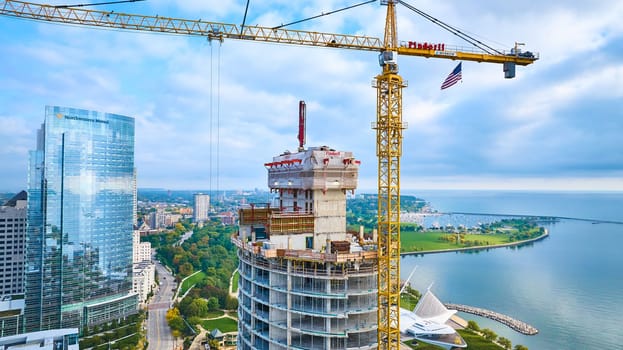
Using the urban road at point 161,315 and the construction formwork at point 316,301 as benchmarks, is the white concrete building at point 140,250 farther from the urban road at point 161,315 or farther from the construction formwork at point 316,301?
the construction formwork at point 316,301

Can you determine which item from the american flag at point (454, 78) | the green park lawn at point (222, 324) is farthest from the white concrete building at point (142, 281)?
the american flag at point (454, 78)

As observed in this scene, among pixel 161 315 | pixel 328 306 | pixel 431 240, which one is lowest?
pixel 161 315

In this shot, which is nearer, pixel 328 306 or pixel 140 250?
pixel 328 306

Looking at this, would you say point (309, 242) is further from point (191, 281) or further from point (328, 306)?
point (191, 281)

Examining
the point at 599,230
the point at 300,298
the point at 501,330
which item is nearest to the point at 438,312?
the point at 501,330

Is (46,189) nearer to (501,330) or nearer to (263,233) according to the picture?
(263,233)

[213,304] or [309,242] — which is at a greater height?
[309,242]

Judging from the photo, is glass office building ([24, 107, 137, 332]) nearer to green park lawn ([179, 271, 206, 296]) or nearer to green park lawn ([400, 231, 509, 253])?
green park lawn ([179, 271, 206, 296])

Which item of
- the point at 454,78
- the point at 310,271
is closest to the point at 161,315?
the point at 310,271
